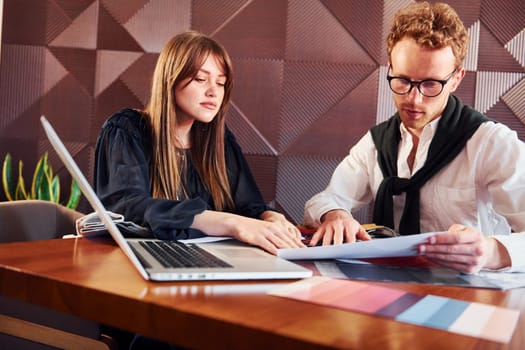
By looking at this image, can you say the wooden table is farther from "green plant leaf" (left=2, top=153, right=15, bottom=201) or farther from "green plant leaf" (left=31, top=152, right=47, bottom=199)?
"green plant leaf" (left=2, top=153, right=15, bottom=201)

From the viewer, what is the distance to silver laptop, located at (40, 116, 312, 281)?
1.07 metres

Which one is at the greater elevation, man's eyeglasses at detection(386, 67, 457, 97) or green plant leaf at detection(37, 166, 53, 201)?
man's eyeglasses at detection(386, 67, 457, 97)

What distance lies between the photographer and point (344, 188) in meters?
2.59

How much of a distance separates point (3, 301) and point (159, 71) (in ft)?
3.52

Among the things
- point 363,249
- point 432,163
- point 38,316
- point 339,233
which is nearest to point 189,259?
point 363,249

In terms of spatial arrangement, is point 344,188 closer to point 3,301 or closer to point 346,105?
point 346,105

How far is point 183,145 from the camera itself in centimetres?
237

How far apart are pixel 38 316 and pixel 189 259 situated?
86cm

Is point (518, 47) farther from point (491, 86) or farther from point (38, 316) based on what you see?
point (38, 316)

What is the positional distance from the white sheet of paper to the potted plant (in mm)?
2504

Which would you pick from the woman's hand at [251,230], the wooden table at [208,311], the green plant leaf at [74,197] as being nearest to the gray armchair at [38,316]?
the wooden table at [208,311]

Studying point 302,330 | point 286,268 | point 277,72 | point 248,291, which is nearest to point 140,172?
point 286,268

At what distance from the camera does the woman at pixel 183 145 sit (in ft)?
6.65

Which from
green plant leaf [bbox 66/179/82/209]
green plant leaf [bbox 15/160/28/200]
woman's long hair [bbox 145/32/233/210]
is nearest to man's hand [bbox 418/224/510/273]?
woman's long hair [bbox 145/32/233/210]
